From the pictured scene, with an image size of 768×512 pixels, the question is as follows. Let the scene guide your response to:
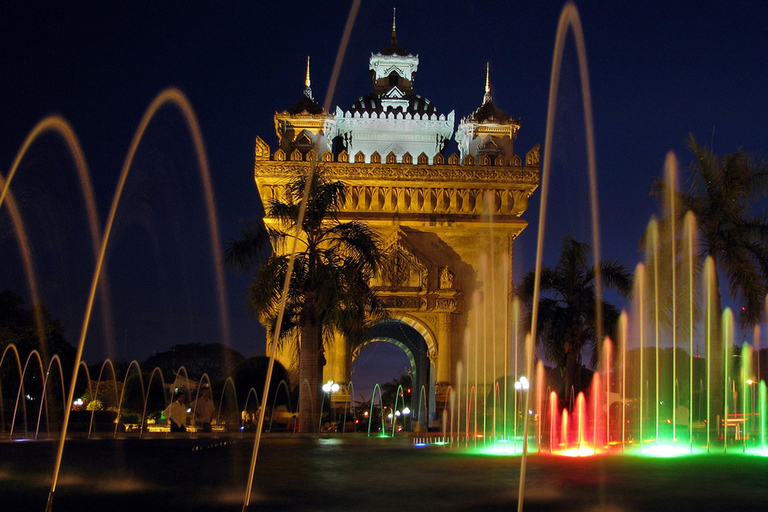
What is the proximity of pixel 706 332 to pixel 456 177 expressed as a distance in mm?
14392

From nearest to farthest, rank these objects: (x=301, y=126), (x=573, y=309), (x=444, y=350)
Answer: (x=573, y=309) → (x=444, y=350) → (x=301, y=126)

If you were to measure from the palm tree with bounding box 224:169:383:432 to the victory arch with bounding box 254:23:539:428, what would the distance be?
9.05m

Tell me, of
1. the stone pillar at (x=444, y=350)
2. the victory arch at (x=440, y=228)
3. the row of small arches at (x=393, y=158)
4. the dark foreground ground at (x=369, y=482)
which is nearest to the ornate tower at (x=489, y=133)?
the victory arch at (x=440, y=228)

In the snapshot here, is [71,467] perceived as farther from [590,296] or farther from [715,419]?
[590,296]

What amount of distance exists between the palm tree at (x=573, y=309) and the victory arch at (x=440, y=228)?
5.17 metres

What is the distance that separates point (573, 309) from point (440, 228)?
9.03 metres

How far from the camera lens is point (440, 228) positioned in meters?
32.4

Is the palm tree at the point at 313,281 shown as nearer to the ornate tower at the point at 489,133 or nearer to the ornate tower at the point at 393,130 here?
the ornate tower at the point at 489,133

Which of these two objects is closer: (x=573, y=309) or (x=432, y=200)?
(x=573, y=309)

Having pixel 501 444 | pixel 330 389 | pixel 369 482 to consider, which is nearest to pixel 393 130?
pixel 330 389

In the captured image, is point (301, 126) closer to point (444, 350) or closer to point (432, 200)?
point (432, 200)

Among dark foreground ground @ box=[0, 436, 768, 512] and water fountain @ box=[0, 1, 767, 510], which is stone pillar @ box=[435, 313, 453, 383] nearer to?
water fountain @ box=[0, 1, 767, 510]

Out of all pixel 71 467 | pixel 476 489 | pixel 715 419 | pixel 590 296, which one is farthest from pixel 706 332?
pixel 71 467

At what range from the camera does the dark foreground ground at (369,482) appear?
287 inches
